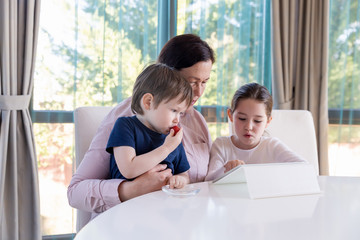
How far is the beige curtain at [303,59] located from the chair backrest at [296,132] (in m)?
1.09

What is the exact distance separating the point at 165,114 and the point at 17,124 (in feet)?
4.80

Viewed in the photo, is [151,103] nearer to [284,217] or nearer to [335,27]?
[284,217]

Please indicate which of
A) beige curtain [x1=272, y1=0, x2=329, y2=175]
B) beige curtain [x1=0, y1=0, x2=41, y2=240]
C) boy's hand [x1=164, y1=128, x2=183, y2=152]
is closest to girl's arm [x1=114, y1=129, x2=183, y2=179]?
boy's hand [x1=164, y1=128, x2=183, y2=152]

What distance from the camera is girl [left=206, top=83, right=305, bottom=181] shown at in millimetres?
1739

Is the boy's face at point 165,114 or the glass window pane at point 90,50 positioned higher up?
the glass window pane at point 90,50

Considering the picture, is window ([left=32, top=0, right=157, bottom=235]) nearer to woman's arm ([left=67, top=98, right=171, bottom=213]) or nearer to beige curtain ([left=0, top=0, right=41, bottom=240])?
beige curtain ([left=0, top=0, right=41, bottom=240])

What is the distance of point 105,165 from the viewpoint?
140cm

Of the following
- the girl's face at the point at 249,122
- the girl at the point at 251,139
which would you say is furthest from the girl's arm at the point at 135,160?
the girl's face at the point at 249,122

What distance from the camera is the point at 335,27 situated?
10.4 feet

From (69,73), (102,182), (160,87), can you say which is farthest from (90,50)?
(102,182)

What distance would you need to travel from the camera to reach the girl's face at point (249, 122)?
1.75 m

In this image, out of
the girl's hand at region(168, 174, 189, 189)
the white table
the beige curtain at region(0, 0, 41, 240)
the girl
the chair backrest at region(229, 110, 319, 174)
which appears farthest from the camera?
the beige curtain at region(0, 0, 41, 240)

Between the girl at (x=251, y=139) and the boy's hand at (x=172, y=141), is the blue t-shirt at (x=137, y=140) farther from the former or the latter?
the girl at (x=251, y=139)

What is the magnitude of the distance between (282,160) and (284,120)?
0.39m
